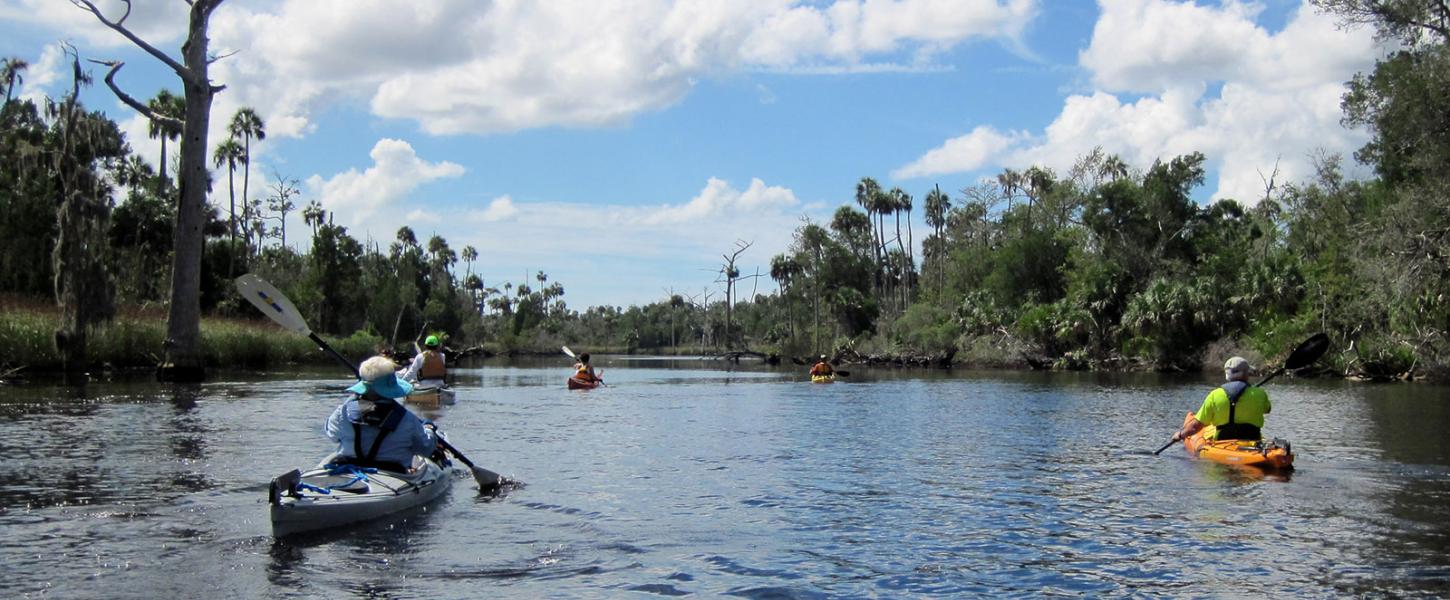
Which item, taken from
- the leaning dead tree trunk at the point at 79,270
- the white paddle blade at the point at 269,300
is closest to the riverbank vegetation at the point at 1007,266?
the leaning dead tree trunk at the point at 79,270

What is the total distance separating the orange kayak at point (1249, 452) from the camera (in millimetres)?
13594

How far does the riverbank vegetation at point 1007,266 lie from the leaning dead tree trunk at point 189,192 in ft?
3.17

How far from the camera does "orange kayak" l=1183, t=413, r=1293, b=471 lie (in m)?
13.6

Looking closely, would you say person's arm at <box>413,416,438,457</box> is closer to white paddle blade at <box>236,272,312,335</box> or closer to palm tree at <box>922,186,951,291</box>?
white paddle blade at <box>236,272,312,335</box>

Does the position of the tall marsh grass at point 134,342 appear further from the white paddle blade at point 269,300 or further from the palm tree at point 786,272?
the palm tree at point 786,272

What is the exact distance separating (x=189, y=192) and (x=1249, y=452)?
83.3ft

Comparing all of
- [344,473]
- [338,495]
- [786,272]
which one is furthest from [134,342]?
[786,272]

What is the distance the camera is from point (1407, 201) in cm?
3027

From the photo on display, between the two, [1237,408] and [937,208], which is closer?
[1237,408]

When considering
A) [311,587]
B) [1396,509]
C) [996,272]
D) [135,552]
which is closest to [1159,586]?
[1396,509]

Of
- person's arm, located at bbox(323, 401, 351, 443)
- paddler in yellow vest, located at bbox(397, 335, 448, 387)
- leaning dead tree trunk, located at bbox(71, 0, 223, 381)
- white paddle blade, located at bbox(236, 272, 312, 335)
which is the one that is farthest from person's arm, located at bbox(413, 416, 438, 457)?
leaning dead tree trunk, located at bbox(71, 0, 223, 381)

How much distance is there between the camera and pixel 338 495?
377 inches

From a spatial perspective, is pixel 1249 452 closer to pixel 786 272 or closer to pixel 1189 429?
pixel 1189 429

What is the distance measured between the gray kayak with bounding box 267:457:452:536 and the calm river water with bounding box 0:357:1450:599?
0.62ft
